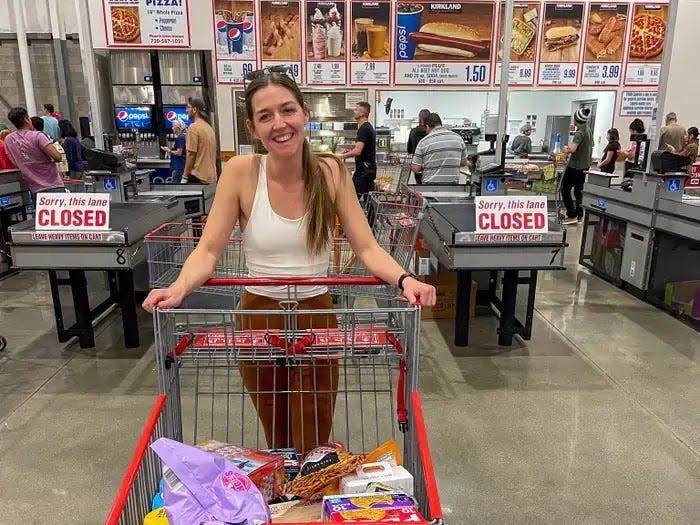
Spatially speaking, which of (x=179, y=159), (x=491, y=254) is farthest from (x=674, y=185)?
(x=179, y=159)

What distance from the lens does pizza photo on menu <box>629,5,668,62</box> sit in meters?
9.20

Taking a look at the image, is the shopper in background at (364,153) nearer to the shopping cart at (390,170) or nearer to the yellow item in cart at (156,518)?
the shopping cart at (390,170)

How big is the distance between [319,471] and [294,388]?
15.5 inches

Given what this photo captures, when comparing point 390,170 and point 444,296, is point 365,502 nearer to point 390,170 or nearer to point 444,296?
point 444,296

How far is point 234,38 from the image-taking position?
8.84 metres

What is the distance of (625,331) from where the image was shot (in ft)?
15.4

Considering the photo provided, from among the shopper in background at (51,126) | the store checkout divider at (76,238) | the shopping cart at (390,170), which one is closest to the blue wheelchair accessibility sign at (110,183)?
the store checkout divider at (76,238)

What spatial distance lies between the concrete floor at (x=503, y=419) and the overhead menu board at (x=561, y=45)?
18.5ft

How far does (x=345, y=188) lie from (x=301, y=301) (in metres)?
0.43

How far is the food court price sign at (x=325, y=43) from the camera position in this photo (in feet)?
29.1

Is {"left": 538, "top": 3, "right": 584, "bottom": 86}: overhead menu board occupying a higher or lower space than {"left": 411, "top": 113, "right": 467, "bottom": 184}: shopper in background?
higher

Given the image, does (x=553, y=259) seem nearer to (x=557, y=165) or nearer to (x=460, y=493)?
(x=460, y=493)

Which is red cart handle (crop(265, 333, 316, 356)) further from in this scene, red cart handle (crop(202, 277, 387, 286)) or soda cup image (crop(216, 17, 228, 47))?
soda cup image (crop(216, 17, 228, 47))

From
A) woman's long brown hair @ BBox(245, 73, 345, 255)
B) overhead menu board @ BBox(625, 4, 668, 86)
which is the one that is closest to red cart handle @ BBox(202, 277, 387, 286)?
woman's long brown hair @ BBox(245, 73, 345, 255)
